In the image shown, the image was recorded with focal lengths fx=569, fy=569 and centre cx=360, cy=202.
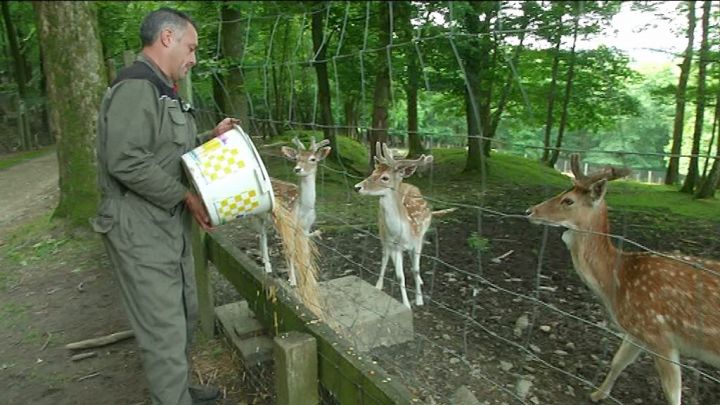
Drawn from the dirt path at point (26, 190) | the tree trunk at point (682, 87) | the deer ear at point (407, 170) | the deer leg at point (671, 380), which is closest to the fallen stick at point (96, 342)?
the deer ear at point (407, 170)

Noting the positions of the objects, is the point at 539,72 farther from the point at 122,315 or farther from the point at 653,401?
the point at 122,315

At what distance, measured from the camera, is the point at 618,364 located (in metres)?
3.36

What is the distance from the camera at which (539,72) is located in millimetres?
5539

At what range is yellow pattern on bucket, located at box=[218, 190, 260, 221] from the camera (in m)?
2.17

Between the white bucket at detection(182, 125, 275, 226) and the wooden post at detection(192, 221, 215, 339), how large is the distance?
1.30m

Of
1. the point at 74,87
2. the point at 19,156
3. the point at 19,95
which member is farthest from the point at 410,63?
the point at 19,95

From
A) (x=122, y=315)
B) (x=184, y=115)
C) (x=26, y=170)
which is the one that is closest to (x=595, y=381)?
(x=184, y=115)

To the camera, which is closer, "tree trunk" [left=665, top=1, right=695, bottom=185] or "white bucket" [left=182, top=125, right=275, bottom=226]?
"tree trunk" [left=665, top=1, right=695, bottom=185]

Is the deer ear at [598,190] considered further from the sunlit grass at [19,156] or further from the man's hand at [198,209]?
the sunlit grass at [19,156]

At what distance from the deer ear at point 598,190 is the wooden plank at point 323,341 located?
5.58ft

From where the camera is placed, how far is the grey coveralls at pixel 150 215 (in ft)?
7.04

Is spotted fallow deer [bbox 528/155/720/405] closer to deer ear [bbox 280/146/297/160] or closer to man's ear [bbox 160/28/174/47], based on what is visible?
man's ear [bbox 160/28/174/47]

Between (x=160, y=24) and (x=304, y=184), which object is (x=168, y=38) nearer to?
(x=160, y=24)

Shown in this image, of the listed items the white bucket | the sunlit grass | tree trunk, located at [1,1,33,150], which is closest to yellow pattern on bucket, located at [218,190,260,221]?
the white bucket
